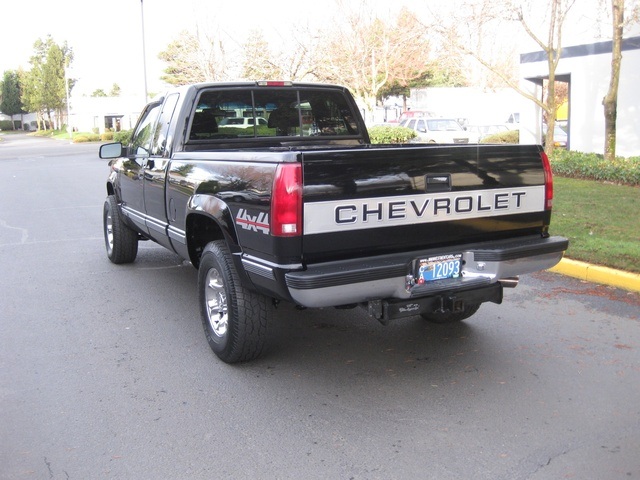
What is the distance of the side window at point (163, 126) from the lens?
239 inches

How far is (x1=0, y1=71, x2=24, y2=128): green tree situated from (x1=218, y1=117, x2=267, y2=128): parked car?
10887 cm

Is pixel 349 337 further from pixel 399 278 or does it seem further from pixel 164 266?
pixel 164 266

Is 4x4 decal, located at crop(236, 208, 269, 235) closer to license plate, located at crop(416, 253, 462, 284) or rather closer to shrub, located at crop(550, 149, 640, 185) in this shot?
license plate, located at crop(416, 253, 462, 284)

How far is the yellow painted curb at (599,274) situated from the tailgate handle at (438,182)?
A: 3335 millimetres

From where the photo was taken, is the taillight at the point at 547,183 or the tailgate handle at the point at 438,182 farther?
the taillight at the point at 547,183

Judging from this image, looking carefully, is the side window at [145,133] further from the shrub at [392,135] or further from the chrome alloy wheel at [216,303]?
the shrub at [392,135]

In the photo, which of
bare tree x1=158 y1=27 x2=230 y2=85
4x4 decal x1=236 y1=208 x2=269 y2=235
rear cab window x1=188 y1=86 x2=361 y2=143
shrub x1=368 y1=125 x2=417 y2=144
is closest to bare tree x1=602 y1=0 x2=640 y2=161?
shrub x1=368 y1=125 x2=417 y2=144

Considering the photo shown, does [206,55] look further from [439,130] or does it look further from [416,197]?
[416,197]

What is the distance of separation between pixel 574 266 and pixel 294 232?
4.52 metres

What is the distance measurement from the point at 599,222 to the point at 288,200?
667 centimetres

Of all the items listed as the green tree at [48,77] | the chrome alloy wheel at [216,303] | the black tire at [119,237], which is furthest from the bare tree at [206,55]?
the green tree at [48,77]

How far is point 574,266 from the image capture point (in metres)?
7.30

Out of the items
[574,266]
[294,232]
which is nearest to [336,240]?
[294,232]

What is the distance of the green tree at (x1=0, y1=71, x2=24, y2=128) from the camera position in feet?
335
